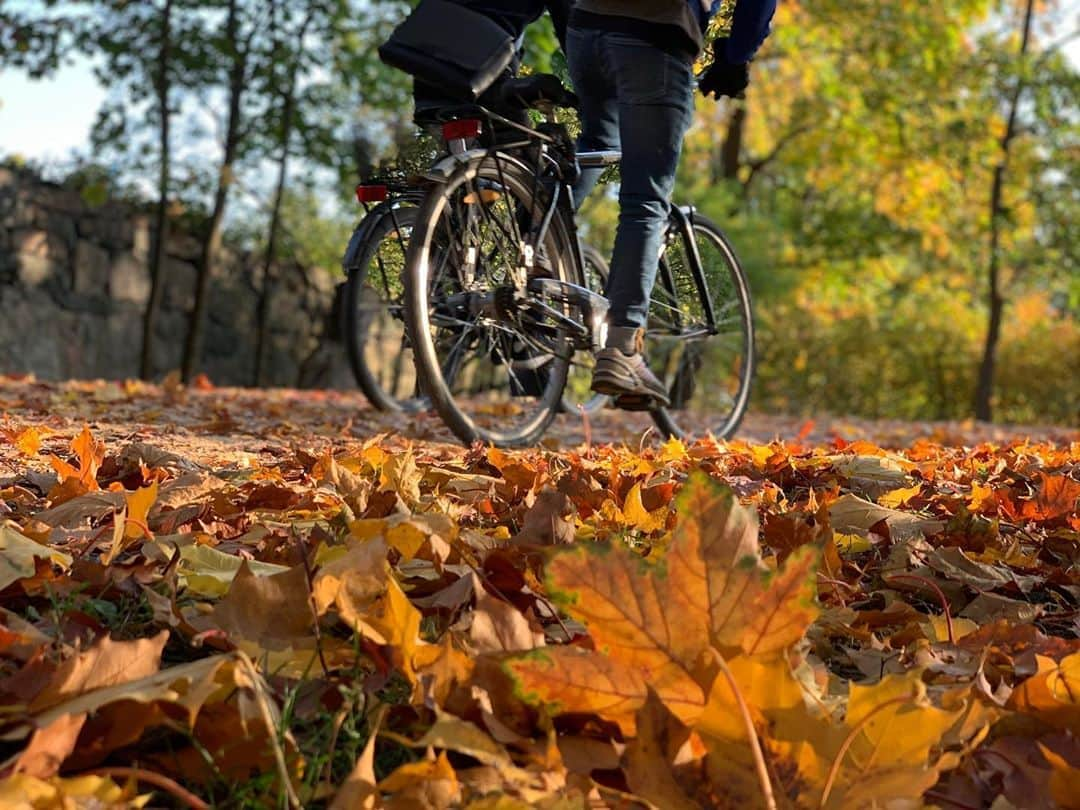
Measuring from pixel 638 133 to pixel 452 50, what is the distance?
0.59 m

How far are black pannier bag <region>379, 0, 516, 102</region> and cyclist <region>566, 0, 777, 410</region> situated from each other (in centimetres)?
26

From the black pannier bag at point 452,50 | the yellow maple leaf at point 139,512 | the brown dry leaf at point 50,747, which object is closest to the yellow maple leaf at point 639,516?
the yellow maple leaf at point 139,512

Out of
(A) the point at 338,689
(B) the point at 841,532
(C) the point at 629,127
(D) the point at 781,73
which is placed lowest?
(A) the point at 338,689

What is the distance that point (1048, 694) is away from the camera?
1.25m

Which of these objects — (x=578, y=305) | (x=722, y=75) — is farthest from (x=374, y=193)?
(x=722, y=75)

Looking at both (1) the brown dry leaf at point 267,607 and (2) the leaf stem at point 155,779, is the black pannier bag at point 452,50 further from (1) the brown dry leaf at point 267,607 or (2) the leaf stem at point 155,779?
(2) the leaf stem at point 155,779

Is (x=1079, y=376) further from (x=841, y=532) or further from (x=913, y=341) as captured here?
(x=841, y=532)

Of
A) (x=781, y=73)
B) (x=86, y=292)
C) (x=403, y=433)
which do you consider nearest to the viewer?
(x=403, y=433)

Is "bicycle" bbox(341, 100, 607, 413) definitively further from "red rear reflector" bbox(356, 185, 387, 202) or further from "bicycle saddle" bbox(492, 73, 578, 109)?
"bicycle saddle" bbox(492, 73, 578, 109)

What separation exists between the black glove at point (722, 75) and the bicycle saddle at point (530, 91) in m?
0.51

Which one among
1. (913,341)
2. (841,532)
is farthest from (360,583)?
(913,341)

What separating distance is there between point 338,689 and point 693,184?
41.2 ft

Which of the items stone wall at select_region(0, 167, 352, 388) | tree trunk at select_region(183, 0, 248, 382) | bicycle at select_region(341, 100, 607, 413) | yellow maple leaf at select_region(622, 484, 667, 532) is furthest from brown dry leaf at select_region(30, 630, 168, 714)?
stone wall at select_region(0, 167, 352, 388)

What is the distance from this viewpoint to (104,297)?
37.9ft
